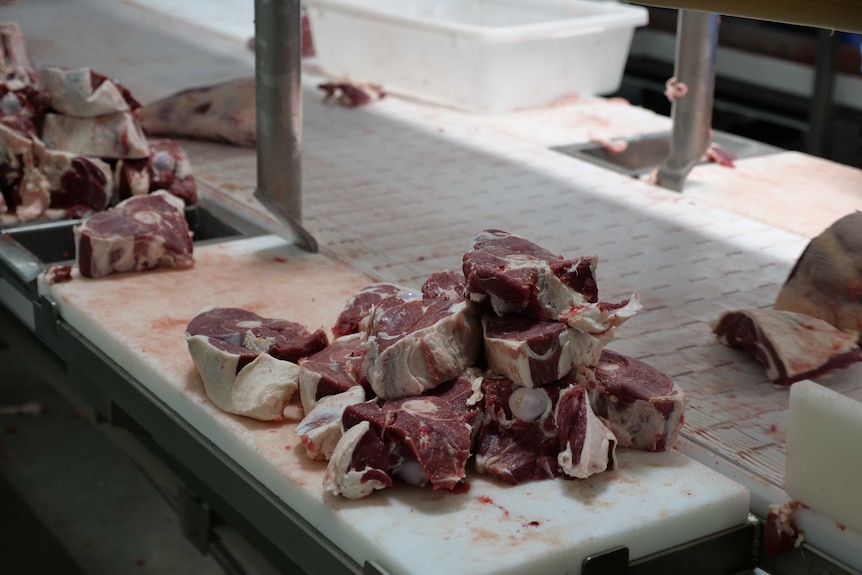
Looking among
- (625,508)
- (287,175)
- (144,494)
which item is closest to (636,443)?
(625,508)

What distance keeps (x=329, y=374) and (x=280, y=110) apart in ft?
3.21

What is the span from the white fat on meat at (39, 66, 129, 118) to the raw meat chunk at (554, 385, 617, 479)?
1666 mm

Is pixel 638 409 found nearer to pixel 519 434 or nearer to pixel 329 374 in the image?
pixel 519 434

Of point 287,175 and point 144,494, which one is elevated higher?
point 287,175

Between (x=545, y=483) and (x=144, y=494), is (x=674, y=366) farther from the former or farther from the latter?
(x=144, y=494)

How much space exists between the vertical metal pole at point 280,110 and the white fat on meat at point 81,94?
1.46ft

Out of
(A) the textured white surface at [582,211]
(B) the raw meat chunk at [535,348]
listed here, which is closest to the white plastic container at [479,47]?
(A) the textured white surface at [582,211]

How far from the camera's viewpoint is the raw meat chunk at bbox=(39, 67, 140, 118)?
9.32ft

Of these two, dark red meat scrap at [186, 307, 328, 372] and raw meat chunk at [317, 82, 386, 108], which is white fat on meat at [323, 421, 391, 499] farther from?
raw meat chunk at [317, 82, 386, 108]

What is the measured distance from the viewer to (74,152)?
9.38 ft

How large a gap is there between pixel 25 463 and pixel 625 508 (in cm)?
251

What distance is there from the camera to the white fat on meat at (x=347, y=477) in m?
1.57

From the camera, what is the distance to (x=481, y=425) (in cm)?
168

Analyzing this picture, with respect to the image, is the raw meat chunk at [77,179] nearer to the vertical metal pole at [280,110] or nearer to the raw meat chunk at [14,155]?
the raw meat chunk at [14,155]
